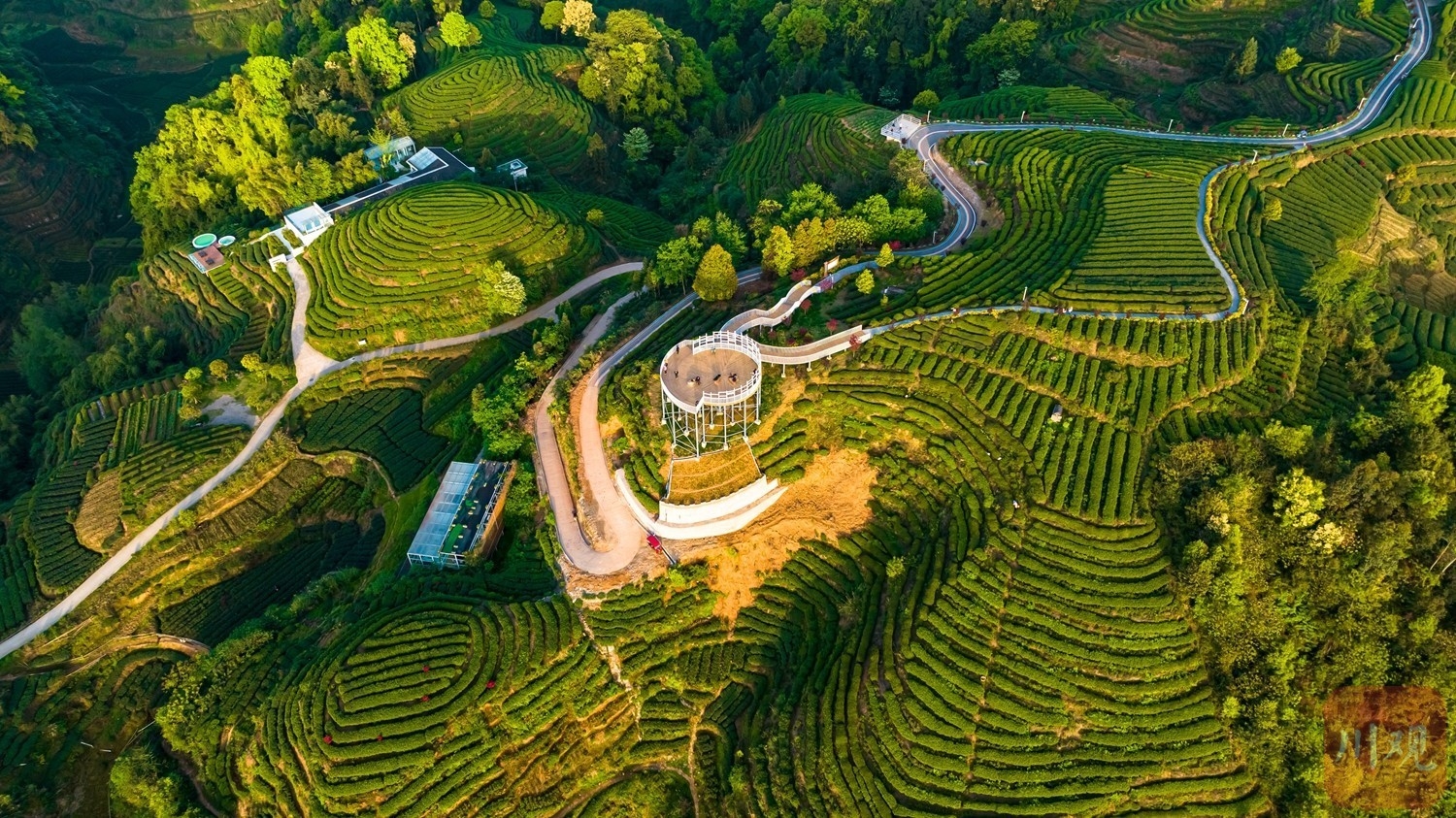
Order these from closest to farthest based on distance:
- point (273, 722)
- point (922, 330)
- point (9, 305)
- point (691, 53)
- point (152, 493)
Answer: point (273, 722), point (922, 330), point (152, 493), point (9, 305), point (691, 53)

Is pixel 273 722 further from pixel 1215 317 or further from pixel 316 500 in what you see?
pixel 1215 317

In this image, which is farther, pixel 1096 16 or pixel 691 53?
pixel 691 53

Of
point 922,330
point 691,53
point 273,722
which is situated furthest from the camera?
point 691,53

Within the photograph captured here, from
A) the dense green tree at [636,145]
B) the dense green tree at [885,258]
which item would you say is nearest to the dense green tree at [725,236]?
the dense green tree at [885,258]

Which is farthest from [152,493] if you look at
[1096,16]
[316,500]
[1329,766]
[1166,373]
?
[1096,16]

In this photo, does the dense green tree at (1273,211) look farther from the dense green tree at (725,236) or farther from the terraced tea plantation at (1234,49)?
the dense green tree at (725,236)

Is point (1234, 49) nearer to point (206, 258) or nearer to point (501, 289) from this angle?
point (501, 289)

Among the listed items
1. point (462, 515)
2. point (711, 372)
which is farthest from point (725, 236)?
point (462, 515)

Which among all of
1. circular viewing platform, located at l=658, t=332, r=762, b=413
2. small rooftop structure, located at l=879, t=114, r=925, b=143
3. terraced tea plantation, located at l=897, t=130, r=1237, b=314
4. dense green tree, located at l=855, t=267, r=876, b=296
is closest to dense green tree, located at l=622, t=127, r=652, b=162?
small rooftop structure, located at l=879, t=114, r=925, b=143

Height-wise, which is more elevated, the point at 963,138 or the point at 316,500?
the point at 963,138
